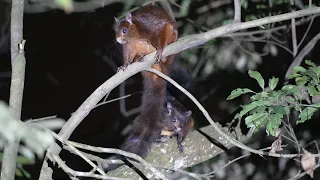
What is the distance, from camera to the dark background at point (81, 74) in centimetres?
516

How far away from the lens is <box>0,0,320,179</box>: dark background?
16.9 feet

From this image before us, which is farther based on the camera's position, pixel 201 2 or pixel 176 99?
pixel 201 2

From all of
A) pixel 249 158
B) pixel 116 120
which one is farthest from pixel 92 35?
pixel 249 158

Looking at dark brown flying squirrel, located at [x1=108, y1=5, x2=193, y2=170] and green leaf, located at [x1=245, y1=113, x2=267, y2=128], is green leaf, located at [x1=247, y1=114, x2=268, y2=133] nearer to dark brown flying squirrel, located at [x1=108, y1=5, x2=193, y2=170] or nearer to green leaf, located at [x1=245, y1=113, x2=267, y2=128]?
green leaf, located at [x1=245, y1=113, x2=267, y2=128]

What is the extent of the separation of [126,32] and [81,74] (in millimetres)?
2739

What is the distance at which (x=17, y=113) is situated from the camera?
2.23m

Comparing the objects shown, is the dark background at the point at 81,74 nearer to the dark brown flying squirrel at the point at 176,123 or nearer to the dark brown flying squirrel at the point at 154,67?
the dark brown flying squirrel at the point at 176,123

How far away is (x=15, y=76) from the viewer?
7.33 ft

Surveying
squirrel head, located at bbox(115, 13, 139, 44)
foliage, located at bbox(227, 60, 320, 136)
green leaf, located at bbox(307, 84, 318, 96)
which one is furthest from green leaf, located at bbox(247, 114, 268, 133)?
squirrel head, located at bbox(115, 13, 139, 44)

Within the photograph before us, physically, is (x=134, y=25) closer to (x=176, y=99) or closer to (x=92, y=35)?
(x=176, y=99)

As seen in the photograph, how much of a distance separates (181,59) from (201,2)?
74cm

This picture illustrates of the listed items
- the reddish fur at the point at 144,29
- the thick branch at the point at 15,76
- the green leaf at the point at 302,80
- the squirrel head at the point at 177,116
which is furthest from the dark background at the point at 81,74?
the thick branch at the point at 15,76

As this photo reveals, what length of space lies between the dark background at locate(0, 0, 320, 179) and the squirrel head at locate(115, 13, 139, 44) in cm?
184

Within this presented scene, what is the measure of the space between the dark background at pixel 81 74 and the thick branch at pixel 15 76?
2.65 m
